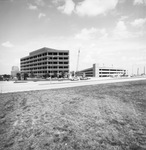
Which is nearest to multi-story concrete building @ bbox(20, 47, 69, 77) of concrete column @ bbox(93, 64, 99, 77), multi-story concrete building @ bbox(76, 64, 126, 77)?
multi-story concrete building @ bbox(76, 64, 126, 77)

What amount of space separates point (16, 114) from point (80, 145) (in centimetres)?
473

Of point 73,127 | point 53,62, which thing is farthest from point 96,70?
point 73,127

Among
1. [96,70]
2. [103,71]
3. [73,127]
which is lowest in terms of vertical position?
[73,127]

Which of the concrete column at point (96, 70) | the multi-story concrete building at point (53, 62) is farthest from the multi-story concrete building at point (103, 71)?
the multi-story concrete building at point (53, 62)

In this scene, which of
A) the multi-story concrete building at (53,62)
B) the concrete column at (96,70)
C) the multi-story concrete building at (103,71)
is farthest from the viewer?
the multi-story concrete building at (103,71)

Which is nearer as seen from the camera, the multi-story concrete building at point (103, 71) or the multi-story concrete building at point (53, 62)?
the multi-story concrete building at point (53, 62)

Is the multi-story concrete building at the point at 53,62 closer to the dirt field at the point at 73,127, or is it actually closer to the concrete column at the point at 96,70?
the concrete column at the point at 96,70

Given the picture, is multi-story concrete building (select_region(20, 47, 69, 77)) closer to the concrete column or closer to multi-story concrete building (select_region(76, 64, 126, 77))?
multi-story concrete building (select_region(76, 64, 126, 77))

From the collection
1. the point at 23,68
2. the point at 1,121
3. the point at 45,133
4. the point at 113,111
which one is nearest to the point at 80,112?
the point at 113,111

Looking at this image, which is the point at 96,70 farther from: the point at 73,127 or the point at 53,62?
the point at 73,127

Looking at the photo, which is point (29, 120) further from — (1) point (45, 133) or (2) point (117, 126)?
(2) point (117, 126)

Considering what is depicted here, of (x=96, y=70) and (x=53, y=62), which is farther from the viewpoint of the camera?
(x=96, y=70)

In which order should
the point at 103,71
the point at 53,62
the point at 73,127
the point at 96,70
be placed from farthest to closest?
1. the point at 103,71
2. the point at 96,70
3. the point at 53,62
4. the point at 73,127

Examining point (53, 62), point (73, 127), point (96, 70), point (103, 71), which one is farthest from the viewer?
point (103, 71)
